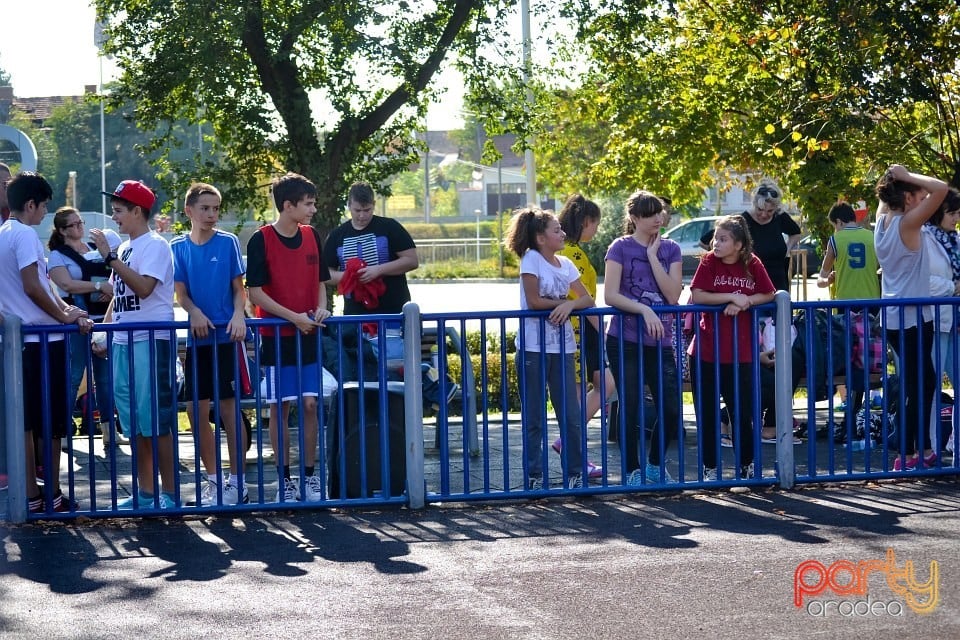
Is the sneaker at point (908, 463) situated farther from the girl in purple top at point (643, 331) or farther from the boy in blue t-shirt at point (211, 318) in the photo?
the boy in blue t-shirt at point (211, 318)

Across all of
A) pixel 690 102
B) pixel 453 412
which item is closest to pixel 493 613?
pixel 453 412

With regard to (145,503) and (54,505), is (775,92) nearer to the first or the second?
(145,503)

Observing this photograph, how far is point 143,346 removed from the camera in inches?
287

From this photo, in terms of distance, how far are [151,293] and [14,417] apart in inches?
39.0

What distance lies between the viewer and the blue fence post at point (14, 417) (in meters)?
7.07

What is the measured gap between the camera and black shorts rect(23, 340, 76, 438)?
7.27m

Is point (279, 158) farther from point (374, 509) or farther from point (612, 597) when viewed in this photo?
point (612, 597)

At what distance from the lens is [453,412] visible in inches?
502

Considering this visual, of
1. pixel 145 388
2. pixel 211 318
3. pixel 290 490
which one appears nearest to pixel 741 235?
pixel 290 490

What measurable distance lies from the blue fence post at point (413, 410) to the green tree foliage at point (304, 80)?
5411mm

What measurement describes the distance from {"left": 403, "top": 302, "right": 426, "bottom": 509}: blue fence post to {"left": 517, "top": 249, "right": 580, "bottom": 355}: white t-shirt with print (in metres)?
0.71

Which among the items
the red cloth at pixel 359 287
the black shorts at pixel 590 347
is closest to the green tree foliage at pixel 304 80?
the red cloth at pixel 359 287

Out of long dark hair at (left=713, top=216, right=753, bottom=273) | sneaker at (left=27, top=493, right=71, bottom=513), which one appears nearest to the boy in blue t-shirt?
sneaker at (left=27, top=493, right=71, bottom=513)

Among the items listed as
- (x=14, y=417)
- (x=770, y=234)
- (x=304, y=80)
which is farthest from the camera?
(x=304, y=80)
